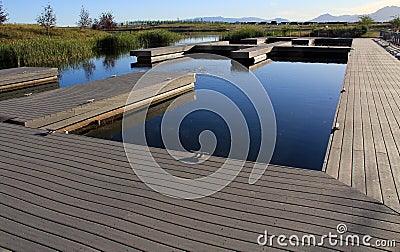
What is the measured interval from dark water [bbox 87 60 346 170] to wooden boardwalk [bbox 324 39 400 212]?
516 mm

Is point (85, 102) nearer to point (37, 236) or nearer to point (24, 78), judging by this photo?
point (37, 236)

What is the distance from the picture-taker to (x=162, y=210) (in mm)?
2221

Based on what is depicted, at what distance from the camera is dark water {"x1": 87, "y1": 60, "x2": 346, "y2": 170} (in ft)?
14.3

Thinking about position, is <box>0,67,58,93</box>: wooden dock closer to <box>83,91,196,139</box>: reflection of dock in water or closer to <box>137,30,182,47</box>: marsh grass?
<box>83,91,196,139</box>: reflection of dock in water

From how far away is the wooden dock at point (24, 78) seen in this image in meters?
8.14

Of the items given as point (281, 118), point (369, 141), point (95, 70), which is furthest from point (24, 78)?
point (369, 141)

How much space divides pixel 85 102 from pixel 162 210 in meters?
3.74

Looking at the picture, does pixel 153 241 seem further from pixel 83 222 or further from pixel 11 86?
pixel 11 86

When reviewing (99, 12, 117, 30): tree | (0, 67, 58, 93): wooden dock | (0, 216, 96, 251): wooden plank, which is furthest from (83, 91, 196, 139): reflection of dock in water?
(99, 12, 117, 30): tree

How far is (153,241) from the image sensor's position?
1911 millimetres

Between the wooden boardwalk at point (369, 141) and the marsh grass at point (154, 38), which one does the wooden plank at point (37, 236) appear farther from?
the marsh grass at point (154, 38)

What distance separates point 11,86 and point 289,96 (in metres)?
6.93

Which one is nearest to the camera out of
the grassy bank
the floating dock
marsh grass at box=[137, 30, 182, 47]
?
the grassy bank

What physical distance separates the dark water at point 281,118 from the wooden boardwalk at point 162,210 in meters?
1.59
